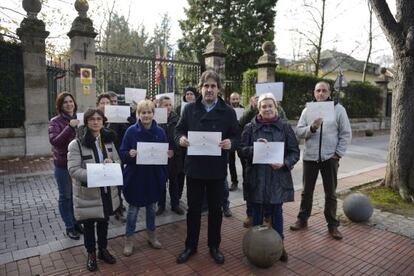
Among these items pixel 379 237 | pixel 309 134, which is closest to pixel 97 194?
pixel 309 134

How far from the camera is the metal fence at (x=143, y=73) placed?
12.2m

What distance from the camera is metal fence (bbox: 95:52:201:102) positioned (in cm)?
1224

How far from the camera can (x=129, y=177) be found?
412 centimetres

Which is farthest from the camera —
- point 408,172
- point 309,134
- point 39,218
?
point 408,172

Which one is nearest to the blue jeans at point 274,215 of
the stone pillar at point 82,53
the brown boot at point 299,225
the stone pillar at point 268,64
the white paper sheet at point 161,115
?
the brown boot at point 299,225

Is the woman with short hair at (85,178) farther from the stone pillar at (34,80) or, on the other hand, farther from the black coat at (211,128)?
the stone pillar at (34,80)

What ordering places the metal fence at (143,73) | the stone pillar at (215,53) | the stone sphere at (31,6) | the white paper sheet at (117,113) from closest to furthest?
1. the white paper sheet at (117,113)
2. the stone sphere at (31,6)
3. the metal fence at (143,73)
4. the stone pillar at (215,53)

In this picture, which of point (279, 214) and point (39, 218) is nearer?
point (279, 214)

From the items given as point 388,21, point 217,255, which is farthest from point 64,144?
point 388,21

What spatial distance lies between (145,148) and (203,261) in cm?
153

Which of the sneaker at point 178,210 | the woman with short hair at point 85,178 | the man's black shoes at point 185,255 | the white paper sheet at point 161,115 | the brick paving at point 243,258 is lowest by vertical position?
the brick paving at point 243,258

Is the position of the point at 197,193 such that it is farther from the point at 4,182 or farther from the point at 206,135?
the point at 4,182

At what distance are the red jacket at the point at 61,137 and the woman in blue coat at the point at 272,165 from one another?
2.21 metres

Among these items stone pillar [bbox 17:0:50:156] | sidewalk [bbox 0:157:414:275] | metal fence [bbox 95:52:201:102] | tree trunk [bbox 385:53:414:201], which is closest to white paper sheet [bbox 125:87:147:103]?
sidewalk [bbox 0:157:414:275]
